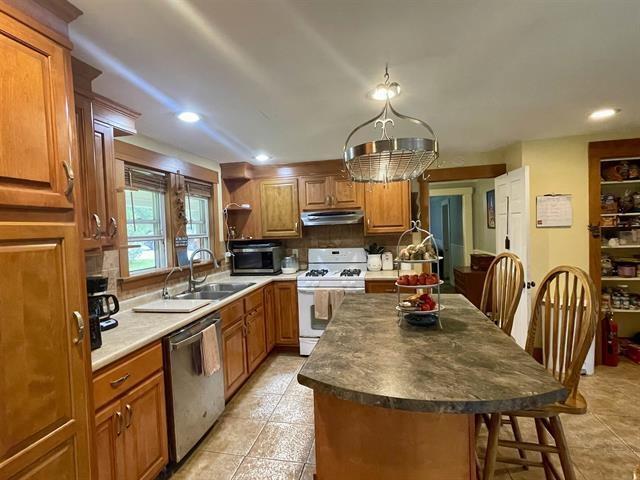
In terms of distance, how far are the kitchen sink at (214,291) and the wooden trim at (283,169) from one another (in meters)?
1.34

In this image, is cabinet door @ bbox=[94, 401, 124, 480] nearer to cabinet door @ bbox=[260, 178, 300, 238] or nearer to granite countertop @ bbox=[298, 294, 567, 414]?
granite countertop @ bbox=[298, 294, 567, 414]

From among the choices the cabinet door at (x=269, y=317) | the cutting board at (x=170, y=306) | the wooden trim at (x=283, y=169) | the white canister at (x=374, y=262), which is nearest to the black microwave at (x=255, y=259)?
the cabinet door at (x=269, y=317)

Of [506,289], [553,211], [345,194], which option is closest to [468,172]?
[553,211]

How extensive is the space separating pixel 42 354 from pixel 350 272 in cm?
302

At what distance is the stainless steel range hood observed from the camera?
381 centimetres

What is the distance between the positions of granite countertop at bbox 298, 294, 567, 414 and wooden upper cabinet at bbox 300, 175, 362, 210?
218cm

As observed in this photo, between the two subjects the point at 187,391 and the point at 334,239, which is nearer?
the point at 187,391

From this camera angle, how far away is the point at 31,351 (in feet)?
3.38

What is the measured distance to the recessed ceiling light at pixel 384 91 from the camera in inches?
73.2

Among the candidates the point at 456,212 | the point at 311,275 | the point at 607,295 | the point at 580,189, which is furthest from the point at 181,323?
the point at 456,212

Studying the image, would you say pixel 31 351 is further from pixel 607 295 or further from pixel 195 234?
pixel 607 295

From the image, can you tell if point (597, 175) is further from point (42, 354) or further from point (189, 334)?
point (42, 354)

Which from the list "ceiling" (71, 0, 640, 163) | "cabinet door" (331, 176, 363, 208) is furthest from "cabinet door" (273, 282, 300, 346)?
"ceiling" (71, 0, 640, 163)

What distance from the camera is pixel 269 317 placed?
366 centimetres
